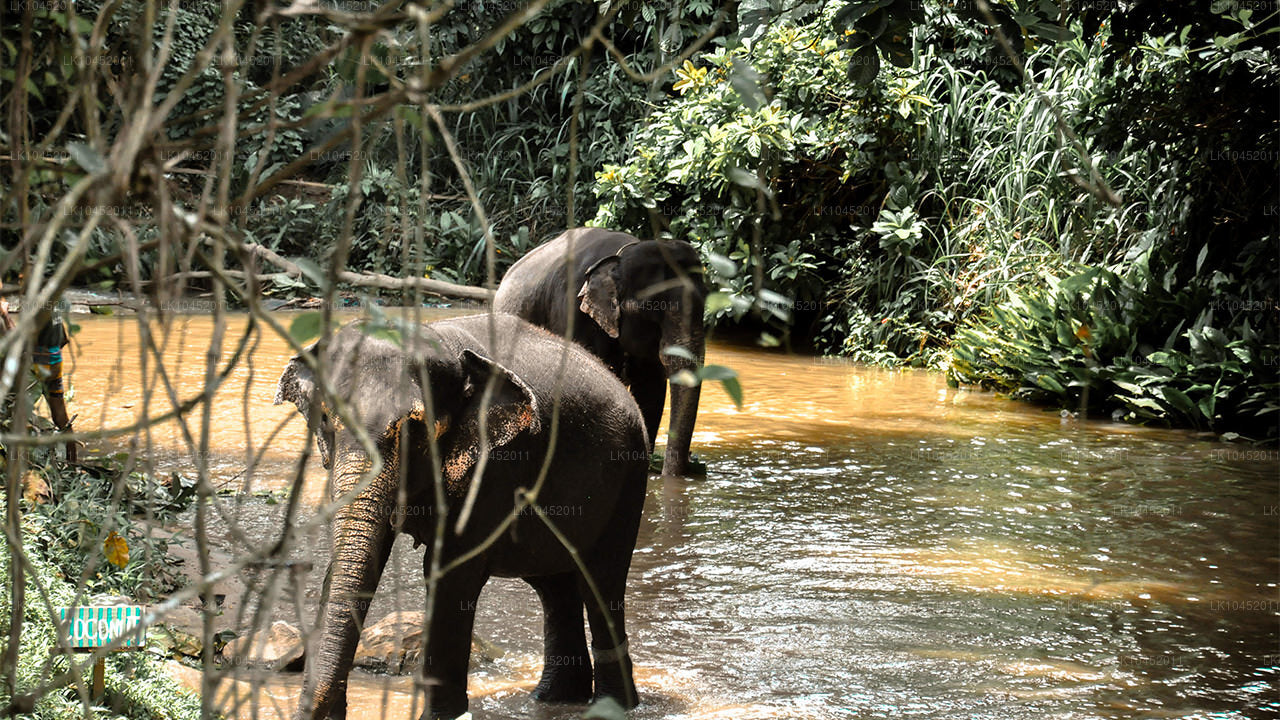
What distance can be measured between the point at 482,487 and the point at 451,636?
426mm

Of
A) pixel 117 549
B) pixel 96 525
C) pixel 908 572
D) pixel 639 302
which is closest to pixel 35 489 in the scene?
pixel 96 525

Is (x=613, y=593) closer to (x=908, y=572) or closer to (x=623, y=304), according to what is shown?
(x=908, y=572)

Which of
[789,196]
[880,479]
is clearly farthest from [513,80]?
[880,479]

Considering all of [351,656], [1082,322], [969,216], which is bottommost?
[351,656]

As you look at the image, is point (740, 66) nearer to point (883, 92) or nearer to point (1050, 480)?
point (1050, 480)

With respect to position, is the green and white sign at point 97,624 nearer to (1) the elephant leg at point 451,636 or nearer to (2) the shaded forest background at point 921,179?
(1) the elephant leg at point 451,636

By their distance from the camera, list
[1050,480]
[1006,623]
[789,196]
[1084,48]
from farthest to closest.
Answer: [789,196]
[1084,48]
[1050,480]
[1006,623]

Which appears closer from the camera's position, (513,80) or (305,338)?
(305,338)

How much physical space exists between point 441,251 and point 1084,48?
853 centimetres

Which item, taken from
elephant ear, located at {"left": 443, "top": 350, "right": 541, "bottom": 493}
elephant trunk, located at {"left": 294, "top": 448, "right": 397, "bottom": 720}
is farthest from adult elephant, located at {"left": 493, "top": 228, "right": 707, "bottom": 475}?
elephant trunk, located at {"left": 294, "top": 448, "right": 397, "bottom": 720}

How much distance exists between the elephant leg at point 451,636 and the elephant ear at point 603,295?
2.86m

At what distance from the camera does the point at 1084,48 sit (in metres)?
12.2

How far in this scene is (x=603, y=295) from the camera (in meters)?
6.51

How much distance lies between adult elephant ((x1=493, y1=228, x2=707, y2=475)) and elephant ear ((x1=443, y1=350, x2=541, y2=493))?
2.53 meters
